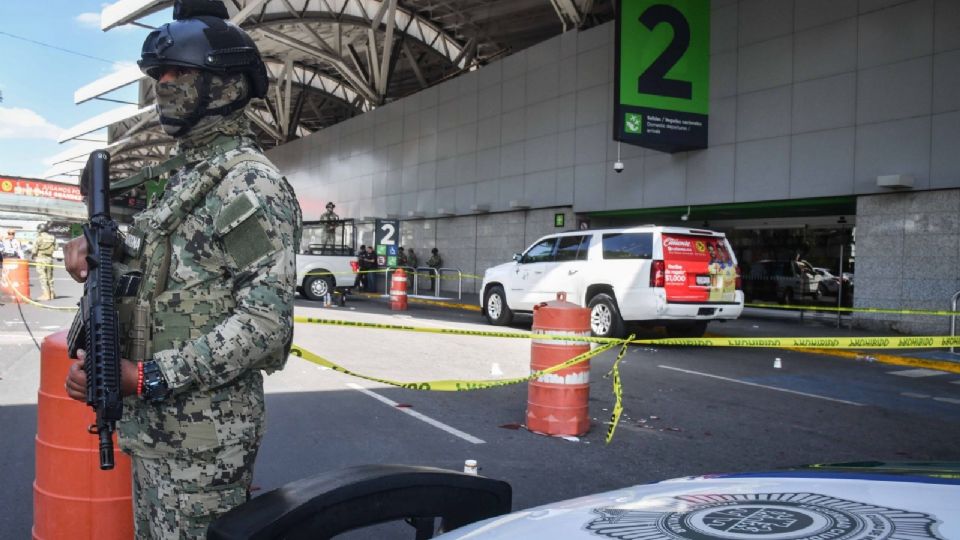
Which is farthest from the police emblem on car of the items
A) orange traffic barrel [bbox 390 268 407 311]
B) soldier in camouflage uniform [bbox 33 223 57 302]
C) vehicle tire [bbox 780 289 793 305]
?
soldier in camouflage uniform [bbox 33 223 57 302]

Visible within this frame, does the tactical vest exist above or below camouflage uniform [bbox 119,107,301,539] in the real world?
above

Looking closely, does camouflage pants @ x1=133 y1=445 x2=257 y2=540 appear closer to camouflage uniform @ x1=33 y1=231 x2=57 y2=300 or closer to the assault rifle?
the assault rifle

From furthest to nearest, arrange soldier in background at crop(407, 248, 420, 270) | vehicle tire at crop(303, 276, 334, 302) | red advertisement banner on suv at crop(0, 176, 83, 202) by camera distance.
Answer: red advertisement banner on suv at crop(0, 176, 83, 202), soldier in background at crop(407, 248, 420, 270), vehicle tire at crop(303, 276, 334, 302)

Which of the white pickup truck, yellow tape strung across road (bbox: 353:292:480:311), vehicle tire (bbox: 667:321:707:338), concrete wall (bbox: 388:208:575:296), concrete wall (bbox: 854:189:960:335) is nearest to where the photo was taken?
vehicle tire (bbox: 667:321:707:338)

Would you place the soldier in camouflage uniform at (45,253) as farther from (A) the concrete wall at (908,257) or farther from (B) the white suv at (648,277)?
(A) the concrete wall at (908,257)

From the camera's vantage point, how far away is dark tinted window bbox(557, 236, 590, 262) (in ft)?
44.0

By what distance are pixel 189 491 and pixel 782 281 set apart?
20.4m

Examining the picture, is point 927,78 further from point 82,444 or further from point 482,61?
point 482,61

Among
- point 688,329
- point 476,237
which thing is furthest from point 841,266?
point 476,237

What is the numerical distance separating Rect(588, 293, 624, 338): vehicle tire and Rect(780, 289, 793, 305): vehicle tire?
968 cm

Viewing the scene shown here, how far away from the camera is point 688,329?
45.1 feet

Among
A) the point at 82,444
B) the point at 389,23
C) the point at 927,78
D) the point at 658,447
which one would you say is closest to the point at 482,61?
the point at 389,23

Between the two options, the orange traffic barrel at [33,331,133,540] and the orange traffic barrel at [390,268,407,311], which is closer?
the orange traffic barrel at [33,331,133,540]

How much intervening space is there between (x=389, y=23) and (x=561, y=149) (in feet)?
39.6
